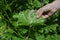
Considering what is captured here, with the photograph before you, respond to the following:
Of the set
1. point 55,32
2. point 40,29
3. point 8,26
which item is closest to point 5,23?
point 8,26

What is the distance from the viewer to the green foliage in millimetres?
2234

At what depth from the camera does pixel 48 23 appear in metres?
2.32

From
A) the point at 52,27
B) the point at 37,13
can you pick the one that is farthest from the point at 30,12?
the point at 52,27

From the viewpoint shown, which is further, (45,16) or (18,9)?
(18,9)

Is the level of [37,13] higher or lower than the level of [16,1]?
lower

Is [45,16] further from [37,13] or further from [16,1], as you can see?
[16,1]

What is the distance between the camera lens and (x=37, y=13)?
221 cm

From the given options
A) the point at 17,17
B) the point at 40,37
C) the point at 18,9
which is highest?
the point at 18,9

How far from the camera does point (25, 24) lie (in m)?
2.21

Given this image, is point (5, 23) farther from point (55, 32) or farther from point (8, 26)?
point (55, 32)

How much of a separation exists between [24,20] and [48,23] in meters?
0.26

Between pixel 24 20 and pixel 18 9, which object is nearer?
pixel 24 20

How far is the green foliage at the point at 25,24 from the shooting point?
2234mm

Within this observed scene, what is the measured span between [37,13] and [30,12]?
0.33 ft
